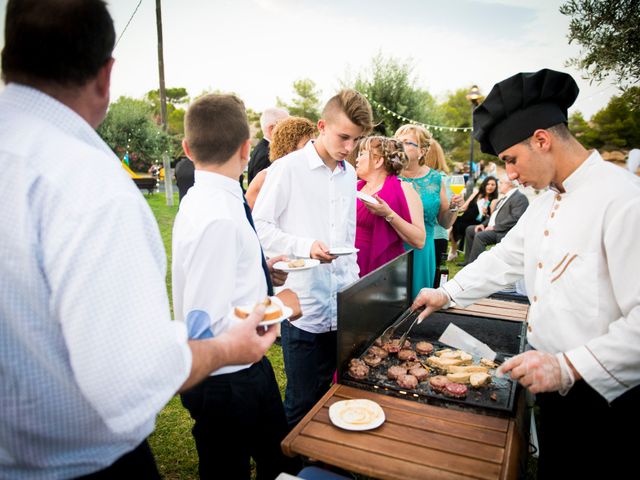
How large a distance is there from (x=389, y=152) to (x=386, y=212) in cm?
70

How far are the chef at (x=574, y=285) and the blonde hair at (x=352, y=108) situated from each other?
95 centimetres

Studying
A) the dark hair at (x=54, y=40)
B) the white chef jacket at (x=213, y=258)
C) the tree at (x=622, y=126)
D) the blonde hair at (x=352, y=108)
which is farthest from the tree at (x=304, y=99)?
the dark hair at (x=54, y=40)

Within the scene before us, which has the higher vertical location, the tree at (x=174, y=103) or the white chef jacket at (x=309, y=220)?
the tree at (x=174, y=103)

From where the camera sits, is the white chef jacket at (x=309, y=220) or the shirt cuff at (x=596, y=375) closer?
the shirt cuff at (x=596, y=375)

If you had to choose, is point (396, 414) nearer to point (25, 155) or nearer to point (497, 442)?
point (497, 442)

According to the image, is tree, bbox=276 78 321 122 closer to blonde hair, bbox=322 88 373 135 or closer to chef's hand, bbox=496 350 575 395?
blonde hair, bbox=322 88 373 135

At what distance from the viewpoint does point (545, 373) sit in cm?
154

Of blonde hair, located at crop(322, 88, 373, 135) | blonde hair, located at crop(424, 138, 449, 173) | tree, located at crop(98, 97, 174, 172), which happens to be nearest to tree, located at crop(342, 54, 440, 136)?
tree, located at crop(98, 97, 174, 172)

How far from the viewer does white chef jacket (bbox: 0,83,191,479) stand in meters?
0.78

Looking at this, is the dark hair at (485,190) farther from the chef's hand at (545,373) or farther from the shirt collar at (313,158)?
the chef's hand at (545,373)

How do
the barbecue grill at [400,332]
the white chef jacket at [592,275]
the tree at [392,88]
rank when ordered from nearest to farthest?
the white chef jacket at [592,275]
the barbecue grill at [400,332]
the tree at [392,88]

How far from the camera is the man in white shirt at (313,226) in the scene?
266 cm

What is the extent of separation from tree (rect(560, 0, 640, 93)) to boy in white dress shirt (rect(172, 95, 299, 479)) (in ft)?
19.0

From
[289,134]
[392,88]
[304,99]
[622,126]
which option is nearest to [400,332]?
[289,134]
